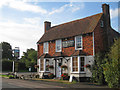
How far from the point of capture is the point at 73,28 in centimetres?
2388

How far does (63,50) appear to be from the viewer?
77.8 ft

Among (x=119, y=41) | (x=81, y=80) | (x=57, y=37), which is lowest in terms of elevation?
(x=81, y=80)

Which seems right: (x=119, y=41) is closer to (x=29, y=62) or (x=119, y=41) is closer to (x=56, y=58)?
(x=56, y=58)

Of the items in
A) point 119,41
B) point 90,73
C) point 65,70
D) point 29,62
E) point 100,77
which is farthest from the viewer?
point 29,62

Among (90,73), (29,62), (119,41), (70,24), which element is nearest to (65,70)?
(90,73)

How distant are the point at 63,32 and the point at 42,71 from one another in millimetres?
7244

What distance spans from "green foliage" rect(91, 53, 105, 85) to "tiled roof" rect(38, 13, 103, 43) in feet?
12.4

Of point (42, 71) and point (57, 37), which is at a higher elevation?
point (57, 37)

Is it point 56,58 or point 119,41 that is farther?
point 56,58

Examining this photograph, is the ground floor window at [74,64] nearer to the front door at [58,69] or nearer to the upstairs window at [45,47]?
the front door at [58,69]

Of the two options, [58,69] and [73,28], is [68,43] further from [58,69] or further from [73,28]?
[58,69]

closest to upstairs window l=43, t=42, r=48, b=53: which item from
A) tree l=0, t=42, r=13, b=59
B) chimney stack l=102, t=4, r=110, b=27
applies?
chimney stack l=102, t=4, r=110, b=27

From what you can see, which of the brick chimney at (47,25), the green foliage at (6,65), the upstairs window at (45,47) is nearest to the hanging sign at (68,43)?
the upstairs window at (45,47)

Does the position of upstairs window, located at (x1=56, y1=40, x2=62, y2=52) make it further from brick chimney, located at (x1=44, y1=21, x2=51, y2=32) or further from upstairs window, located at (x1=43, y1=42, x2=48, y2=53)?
brick chimney, located at (x1=44, y1=21, x2=51, y2=32)
